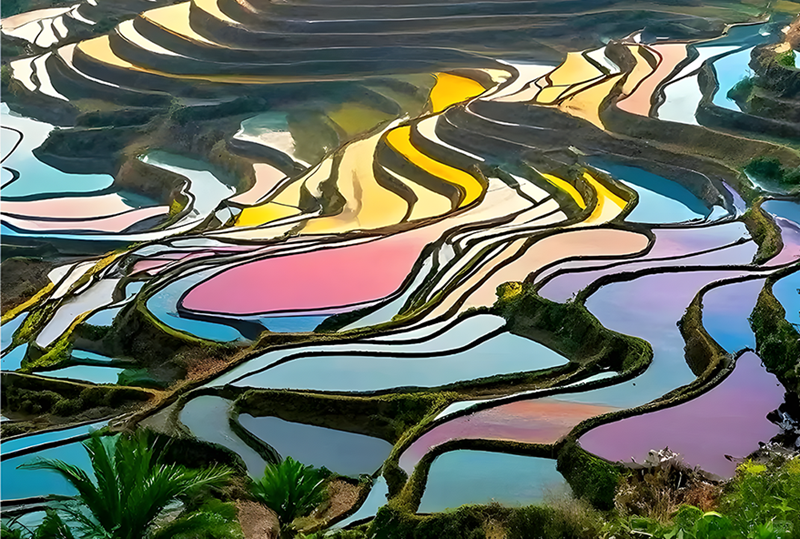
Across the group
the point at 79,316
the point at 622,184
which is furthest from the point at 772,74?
the point at 79,316

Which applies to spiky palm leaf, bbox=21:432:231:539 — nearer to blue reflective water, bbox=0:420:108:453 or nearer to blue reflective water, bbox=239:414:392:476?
blue reflective water, bbox=239:414:392:476


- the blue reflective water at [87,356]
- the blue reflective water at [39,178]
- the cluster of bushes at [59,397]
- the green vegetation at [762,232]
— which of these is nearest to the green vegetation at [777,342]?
the green vegetation at [762,232]

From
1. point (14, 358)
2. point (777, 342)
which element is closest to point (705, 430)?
point (777, 342)

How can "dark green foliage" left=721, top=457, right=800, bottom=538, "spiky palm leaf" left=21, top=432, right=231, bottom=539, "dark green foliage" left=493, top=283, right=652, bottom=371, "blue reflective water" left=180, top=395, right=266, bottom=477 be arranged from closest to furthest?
"dark green foliage" left=721, top=457, right=800, bottom=538
"spiky palm leaf" left=21, top=432, right=231, bottom=539
"blue reflective water" left=180, top=395, right=266, bottom=477
"dark green foliage" left=493, top=283, right=652, bottom=371

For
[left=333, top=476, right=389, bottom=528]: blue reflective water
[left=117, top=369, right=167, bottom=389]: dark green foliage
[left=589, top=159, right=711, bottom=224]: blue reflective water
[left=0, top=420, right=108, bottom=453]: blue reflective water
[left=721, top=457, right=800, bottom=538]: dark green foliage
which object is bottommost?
[left=333, top=476, right=389, bottom=528]: blue reflective water

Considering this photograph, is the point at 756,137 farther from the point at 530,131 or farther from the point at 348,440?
the point at 348,440

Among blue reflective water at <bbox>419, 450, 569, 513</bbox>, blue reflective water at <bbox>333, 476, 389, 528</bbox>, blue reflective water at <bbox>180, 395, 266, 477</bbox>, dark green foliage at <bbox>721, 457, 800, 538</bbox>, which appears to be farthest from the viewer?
blue reflective water at <bbox>180, 395, 266, 477</bbox>

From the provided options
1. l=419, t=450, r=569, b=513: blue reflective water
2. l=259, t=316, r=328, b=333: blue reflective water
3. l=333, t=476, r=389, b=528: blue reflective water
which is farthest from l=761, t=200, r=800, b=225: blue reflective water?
l=333, t=476, r=389, b=528: blue reflective water
